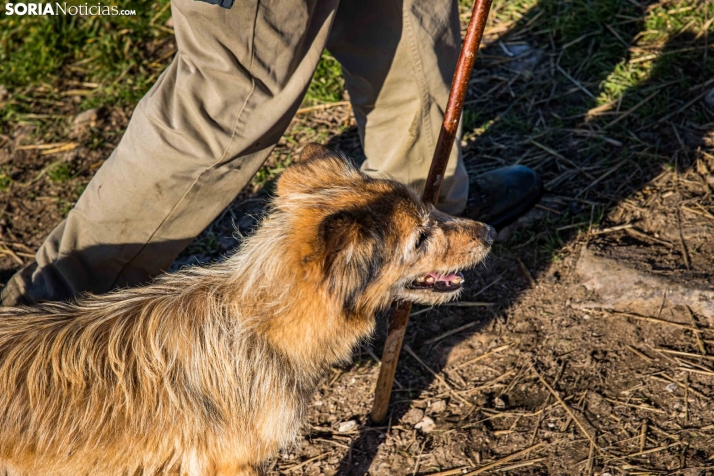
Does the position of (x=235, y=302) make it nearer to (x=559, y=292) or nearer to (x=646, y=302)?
(x=559, y=292)

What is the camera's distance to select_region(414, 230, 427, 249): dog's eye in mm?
3036

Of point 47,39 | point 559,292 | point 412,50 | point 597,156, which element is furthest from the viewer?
point 47,39

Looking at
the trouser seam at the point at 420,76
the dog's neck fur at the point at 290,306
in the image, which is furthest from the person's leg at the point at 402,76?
the dog's neck fur at the point at 290,306

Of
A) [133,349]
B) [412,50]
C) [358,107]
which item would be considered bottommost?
[133,349]

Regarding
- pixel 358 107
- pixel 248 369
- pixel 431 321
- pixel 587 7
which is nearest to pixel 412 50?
pixel 358 107

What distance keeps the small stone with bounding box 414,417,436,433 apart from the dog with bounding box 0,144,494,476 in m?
0.75

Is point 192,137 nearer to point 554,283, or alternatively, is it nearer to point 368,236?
point 368,236

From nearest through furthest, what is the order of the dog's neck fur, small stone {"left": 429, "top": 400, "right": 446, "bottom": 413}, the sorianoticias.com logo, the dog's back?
the dog's back < the dog's neck fur < small stone {"left": 429, "top": 400, "right": 446, "bottom": 413} < the sorianoticias.com logo

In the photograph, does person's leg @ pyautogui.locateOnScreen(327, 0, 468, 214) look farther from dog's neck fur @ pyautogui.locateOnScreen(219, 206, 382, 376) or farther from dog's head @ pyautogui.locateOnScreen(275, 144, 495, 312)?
dog's neck fur @ pyautogui.locateOnScreen(219, 206, 382, 376)

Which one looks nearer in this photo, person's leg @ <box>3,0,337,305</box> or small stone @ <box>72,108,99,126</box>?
person's leg @ <box>3,0,337,305</box>

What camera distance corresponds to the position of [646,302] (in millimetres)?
3637

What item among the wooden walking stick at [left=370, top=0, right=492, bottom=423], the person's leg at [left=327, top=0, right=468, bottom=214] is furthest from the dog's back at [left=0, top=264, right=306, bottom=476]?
the person's leg at [left=327, top=0, right=468, bottom=214]

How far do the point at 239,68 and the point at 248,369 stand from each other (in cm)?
133

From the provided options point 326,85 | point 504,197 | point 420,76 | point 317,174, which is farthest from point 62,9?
point 504,197
